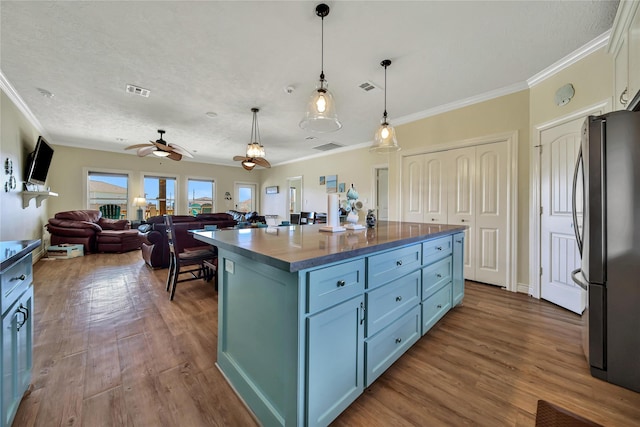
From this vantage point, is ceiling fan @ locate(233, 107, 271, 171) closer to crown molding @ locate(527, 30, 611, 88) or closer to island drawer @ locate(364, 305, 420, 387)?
island drawer @ locate(364, 305, 420, 387)

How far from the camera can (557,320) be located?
235 centimetres

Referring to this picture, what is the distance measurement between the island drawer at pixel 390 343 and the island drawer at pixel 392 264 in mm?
326

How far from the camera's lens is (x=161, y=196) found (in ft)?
25.7

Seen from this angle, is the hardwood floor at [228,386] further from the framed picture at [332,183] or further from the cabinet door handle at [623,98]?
the framed picture at [332,183]

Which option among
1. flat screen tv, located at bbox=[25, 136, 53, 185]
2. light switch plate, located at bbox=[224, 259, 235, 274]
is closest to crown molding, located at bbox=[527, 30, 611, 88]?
light switch plate, located at bbox=[224, 259, 235, 274]

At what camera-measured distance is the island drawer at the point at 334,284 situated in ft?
3.47

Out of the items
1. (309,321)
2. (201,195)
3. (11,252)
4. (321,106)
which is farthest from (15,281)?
(201,195)

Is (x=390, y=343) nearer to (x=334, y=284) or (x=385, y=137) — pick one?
(x=334, y=284)

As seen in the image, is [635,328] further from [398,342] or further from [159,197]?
[159,197]

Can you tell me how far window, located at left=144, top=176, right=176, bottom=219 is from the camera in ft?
25.1

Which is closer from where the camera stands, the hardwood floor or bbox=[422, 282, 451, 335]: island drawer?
the hardwood floor

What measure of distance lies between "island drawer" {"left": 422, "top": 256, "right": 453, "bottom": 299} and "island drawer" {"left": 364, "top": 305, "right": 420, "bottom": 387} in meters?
0.20

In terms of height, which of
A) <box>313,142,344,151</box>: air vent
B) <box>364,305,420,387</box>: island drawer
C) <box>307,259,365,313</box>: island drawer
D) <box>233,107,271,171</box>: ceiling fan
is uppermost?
<box>313,142,344,151</box>: air vent

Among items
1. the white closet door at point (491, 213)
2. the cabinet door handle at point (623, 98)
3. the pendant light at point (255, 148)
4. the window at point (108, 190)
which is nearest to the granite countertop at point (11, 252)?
the pendant light at point (255, 148)
